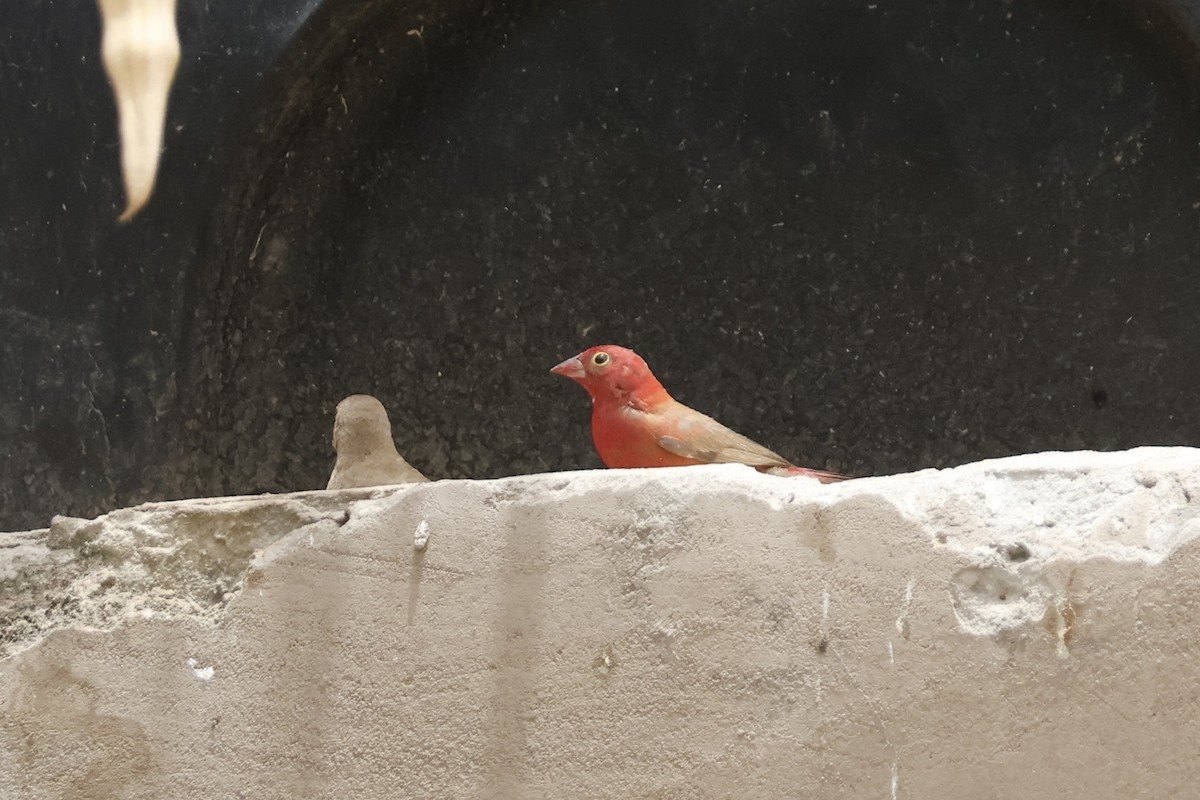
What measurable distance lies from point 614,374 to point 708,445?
0.67 ft

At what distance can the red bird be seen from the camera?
2.26 m

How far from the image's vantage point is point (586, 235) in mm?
2988

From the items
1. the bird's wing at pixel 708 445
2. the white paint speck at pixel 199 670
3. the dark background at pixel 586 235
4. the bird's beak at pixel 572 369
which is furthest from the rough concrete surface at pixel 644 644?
the dark background at pixel 586 235

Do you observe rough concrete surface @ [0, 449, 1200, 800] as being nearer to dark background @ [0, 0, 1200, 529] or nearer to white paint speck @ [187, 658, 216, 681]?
white paint speck @ [187, 658, 216, 681]

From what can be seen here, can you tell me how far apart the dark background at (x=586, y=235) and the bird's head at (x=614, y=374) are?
0.61m

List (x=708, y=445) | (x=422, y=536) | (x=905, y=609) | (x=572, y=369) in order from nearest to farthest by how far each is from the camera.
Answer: (x=905, y=609), (x=422, y=536), (x=708, y=445), (x=572, y=369)

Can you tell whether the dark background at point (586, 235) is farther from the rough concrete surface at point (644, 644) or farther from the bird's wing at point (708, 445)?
the rough concrete surface at point (644, 644)

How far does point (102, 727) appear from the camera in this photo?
163cm

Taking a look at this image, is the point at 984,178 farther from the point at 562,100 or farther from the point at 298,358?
the point at 298,358

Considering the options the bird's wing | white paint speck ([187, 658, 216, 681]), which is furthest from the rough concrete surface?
the bird's wing

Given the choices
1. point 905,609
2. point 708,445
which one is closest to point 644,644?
point 905,609

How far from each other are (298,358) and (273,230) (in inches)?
10.7

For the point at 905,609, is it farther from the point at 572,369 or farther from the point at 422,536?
the point at 572,369

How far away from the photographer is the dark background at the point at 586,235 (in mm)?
2727
